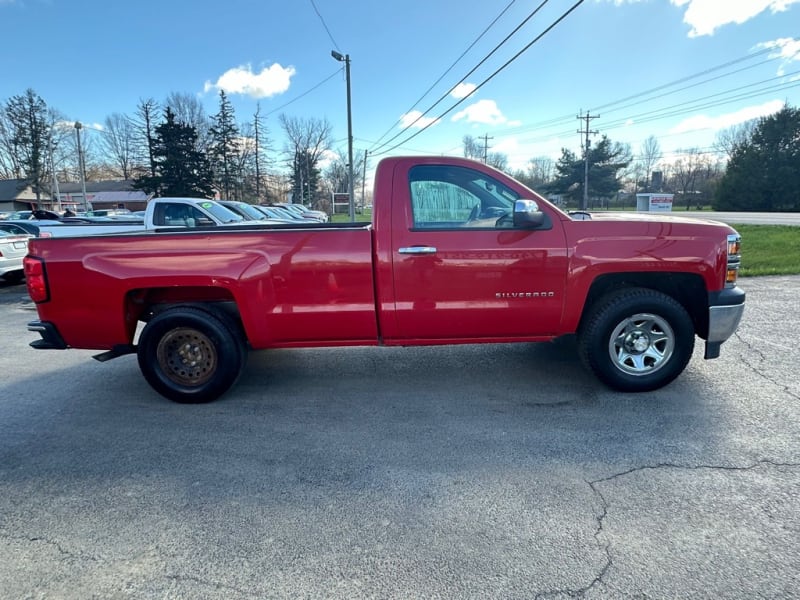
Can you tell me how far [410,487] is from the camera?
273 cm

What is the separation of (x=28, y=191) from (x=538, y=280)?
8213cm

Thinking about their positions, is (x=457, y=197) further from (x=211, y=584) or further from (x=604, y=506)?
(x=211, y=584)

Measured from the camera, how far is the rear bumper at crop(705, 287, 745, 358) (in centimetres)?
380

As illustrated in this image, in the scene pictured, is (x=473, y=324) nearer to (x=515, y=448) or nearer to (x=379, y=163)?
(x=515, y=448)

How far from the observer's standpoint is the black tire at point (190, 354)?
3848mm

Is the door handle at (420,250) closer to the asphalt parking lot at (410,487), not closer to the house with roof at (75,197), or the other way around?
the asphalt parking lot at (410,487)

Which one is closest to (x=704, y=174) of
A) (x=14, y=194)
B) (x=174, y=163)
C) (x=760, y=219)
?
(x=760, y=219)

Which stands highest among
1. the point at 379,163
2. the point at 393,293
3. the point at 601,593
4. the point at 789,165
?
the point at 789,165

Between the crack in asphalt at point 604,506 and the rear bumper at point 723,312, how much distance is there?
4.20 ft

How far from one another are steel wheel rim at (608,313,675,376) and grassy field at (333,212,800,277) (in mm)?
4539

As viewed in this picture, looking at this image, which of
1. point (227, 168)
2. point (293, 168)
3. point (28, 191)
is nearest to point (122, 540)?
point (227, 168)

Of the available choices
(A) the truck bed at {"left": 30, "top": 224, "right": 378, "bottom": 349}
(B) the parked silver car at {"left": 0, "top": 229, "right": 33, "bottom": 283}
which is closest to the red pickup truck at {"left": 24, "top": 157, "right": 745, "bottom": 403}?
(A) the truck bed at {"left": 30, "top": 224, "right": 378, "bottom": 349}

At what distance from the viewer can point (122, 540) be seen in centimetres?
234

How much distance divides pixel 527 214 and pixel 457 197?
65 centimetres
